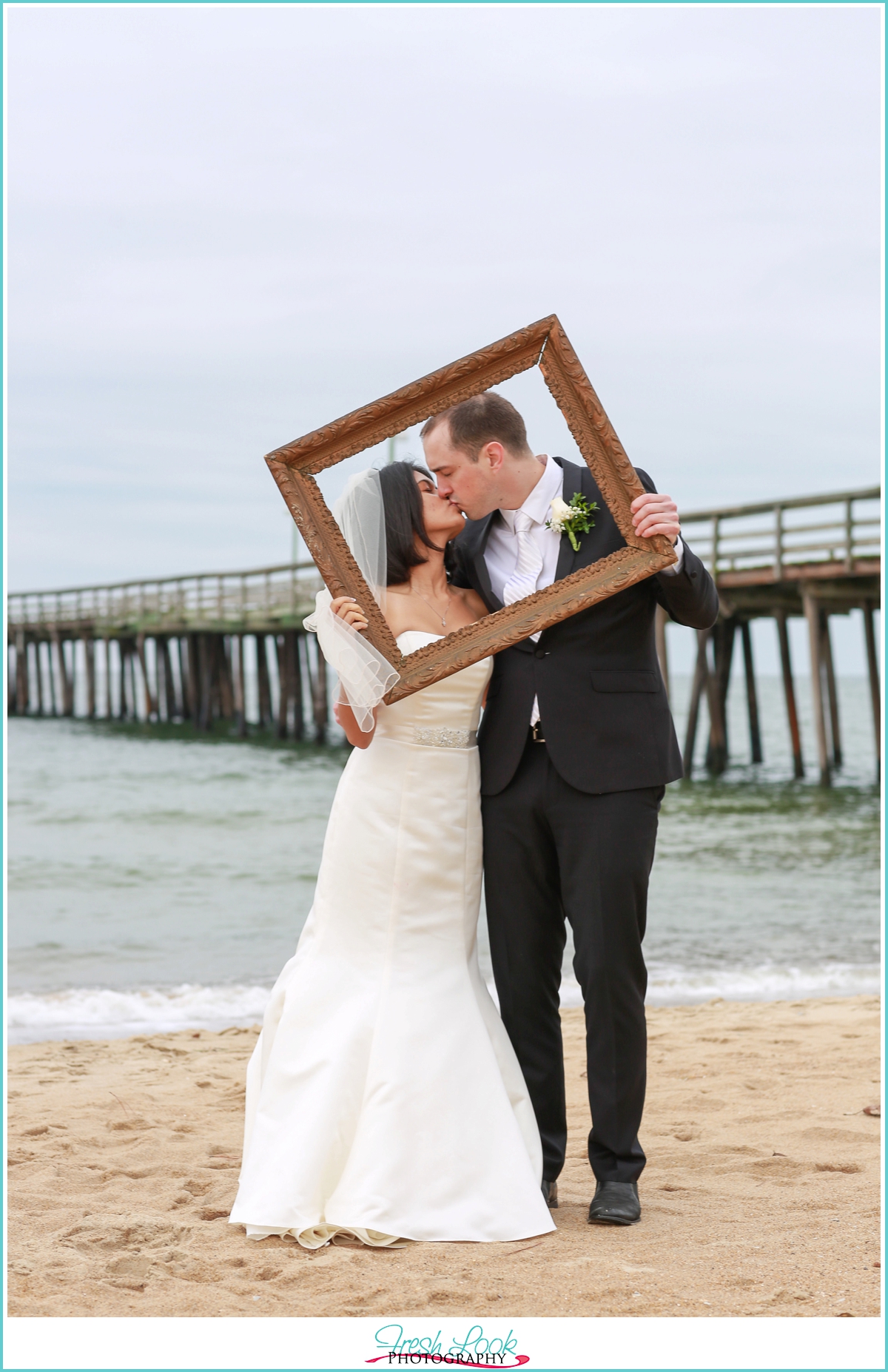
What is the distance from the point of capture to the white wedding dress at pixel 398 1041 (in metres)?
3.48

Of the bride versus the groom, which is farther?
the groom

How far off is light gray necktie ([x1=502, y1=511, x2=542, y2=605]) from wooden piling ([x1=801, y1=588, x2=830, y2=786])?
57.1 ft

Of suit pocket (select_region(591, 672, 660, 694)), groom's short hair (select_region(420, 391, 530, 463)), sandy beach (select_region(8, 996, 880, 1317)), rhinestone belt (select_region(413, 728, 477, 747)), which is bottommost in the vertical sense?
sandy beach (select_region(8, 996, 880, 1317))

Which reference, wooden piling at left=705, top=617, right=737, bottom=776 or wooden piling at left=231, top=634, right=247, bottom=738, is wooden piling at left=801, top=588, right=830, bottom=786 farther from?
wooden piling at left=231, top=634, right=247, bottom=738

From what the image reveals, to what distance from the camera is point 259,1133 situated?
364 cm

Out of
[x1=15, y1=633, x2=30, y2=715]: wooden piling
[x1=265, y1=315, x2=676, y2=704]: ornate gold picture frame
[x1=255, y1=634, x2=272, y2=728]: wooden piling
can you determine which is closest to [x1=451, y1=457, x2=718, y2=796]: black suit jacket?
[x1=265, y1=315, x2=676, y2=704]: ornate gold picture frame

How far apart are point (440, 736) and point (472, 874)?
458 millimetres

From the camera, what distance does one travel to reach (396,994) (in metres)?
3.72

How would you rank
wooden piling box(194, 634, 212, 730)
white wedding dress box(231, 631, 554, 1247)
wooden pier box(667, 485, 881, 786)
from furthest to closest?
1. wooden piling box(194, 634, 212, 730)
2. wooden pier box(667, 485, 881, 786)
3. white wedding dress box(231, 631, 554, 1247)

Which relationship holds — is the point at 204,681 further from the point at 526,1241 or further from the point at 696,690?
the point at 526,1241

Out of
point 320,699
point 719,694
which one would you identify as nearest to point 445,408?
point 719,694

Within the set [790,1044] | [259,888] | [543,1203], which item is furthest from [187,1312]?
[259,888]

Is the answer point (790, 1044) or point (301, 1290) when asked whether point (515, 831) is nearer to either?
point (301, 1290)

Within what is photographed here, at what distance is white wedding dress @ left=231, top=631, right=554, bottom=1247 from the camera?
348 centimetres
